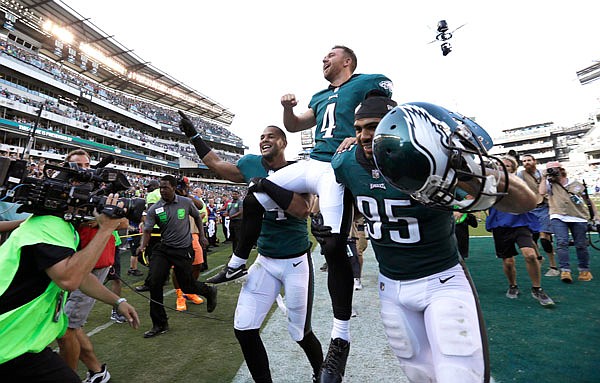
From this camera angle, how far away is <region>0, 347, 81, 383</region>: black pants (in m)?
1.71

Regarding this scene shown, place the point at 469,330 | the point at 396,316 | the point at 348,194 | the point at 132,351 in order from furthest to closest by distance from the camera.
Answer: the point at 132,351 → the point at 348,194 → the point at 396,316 → the point at 469,330

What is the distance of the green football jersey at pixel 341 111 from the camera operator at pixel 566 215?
5.42m

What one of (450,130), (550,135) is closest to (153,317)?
(450,130)

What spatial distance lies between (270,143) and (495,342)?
3221mm

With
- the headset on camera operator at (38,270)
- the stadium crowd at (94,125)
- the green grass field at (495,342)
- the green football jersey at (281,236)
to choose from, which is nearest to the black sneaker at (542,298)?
the green grass field at (495,342)

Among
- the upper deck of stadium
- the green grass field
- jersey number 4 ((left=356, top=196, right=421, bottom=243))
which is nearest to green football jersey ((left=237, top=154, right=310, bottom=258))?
jersey number 4 ((left=356, top=196, right=421, bottom=243))

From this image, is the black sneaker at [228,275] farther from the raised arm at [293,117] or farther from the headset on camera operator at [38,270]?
the raised arm at [293,117]

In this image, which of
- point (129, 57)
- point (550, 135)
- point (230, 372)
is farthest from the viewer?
point (550, 135)

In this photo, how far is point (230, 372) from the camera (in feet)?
10.5

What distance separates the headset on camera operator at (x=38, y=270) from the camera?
1.73 meters

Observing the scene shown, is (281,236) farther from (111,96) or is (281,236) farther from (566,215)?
(111,96)

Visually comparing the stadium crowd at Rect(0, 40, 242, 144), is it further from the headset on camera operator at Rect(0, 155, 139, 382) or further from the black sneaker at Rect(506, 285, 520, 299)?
the black sneaker at Rect(506, 285, 520, 299)

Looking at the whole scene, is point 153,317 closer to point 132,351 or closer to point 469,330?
point 132,351

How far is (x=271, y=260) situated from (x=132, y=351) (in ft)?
7.85
